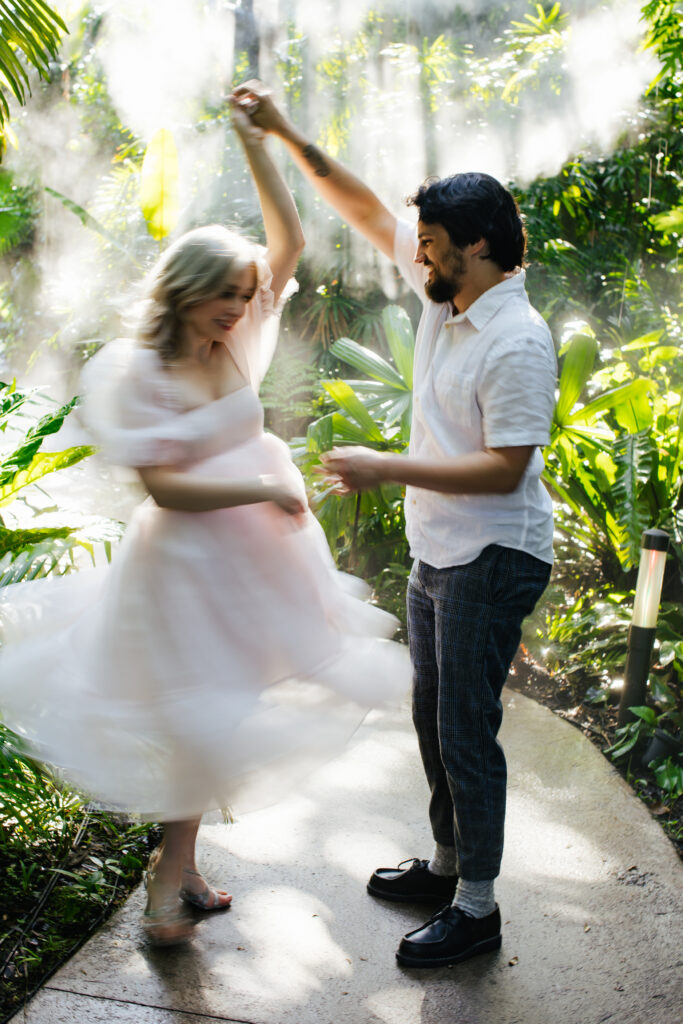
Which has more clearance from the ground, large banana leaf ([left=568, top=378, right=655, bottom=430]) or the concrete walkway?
large banana leaf ([left=568, top=378, right=655, bottom=430])

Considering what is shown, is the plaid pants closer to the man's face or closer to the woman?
the woman

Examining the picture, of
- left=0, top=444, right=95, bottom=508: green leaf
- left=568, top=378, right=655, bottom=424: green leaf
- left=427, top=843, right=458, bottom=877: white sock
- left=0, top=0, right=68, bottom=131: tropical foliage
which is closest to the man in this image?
left=427, top=843, right=458, bottom=877: white sock

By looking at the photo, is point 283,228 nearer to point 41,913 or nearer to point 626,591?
point 41,913

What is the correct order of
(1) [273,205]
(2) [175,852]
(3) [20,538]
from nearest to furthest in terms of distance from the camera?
(2) [175,852]
(1) [273,205]
(3) [20,538]

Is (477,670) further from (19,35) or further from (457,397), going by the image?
(19,35)

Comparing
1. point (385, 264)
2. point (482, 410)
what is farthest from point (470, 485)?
point (385, 264)

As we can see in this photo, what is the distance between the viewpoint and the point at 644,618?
336 cm

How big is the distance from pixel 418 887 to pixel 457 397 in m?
1.38

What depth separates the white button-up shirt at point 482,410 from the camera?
187cm

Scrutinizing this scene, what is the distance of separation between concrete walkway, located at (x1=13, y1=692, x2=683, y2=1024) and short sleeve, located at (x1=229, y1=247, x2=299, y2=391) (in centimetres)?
105

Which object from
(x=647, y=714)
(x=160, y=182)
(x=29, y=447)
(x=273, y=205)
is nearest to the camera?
(x=273, y=205)

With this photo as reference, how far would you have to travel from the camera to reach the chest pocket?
1.95m

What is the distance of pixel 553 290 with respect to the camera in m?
7.01

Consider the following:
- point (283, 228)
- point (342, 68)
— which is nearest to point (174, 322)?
point (283, 228)
